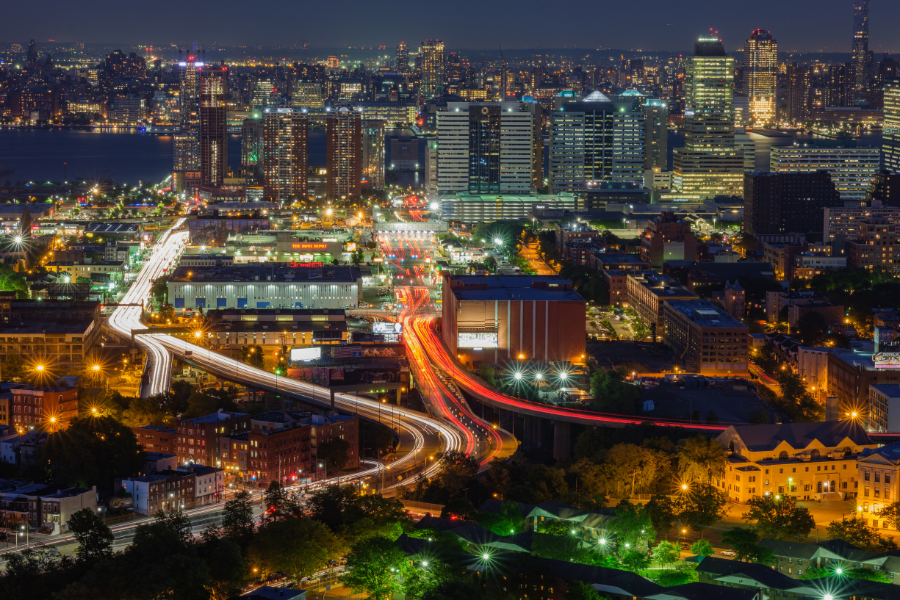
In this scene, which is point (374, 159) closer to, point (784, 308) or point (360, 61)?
point (784, 308)

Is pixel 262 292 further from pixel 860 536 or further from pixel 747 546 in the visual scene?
pixel 860 536

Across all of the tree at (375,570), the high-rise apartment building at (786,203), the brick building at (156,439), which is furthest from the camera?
the high-rise apartment building at (786,203)

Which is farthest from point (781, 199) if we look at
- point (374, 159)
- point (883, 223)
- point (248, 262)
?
point (374, 159)

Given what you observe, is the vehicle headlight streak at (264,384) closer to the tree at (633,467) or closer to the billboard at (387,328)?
the tree at (633,467)

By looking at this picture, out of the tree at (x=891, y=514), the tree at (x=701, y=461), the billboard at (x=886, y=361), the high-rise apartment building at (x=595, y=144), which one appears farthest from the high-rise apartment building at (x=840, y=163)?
the tree at (x=891, y=514)

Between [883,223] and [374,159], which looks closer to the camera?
[883,223]
